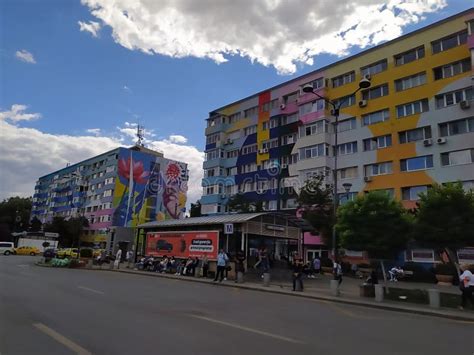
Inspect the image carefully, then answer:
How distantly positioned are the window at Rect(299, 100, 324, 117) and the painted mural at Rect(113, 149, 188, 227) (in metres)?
47.8

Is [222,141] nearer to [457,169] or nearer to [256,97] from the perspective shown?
[256,97]

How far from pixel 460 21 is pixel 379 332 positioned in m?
37.6

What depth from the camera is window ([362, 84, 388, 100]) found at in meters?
43.7

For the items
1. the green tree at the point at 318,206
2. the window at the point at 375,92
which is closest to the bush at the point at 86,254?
the green tree at the point at 318,206

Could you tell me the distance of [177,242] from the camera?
111 ft

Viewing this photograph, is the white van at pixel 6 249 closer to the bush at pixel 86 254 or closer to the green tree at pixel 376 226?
the bush at pixel 86 254

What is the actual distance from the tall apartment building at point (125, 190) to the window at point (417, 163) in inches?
2049

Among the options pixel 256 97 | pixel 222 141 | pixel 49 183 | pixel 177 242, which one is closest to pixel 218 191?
pixel 222 141

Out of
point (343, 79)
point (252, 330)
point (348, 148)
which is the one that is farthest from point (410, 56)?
point (252, 330)

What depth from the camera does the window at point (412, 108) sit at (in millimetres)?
40219

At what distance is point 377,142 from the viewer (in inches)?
1706

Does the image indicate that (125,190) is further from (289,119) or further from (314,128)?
(314,128)

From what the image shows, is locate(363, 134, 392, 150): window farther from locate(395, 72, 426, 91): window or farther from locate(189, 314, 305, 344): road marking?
locate(189, 314, 305, 344): road marking

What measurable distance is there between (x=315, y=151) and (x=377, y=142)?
7458mm
